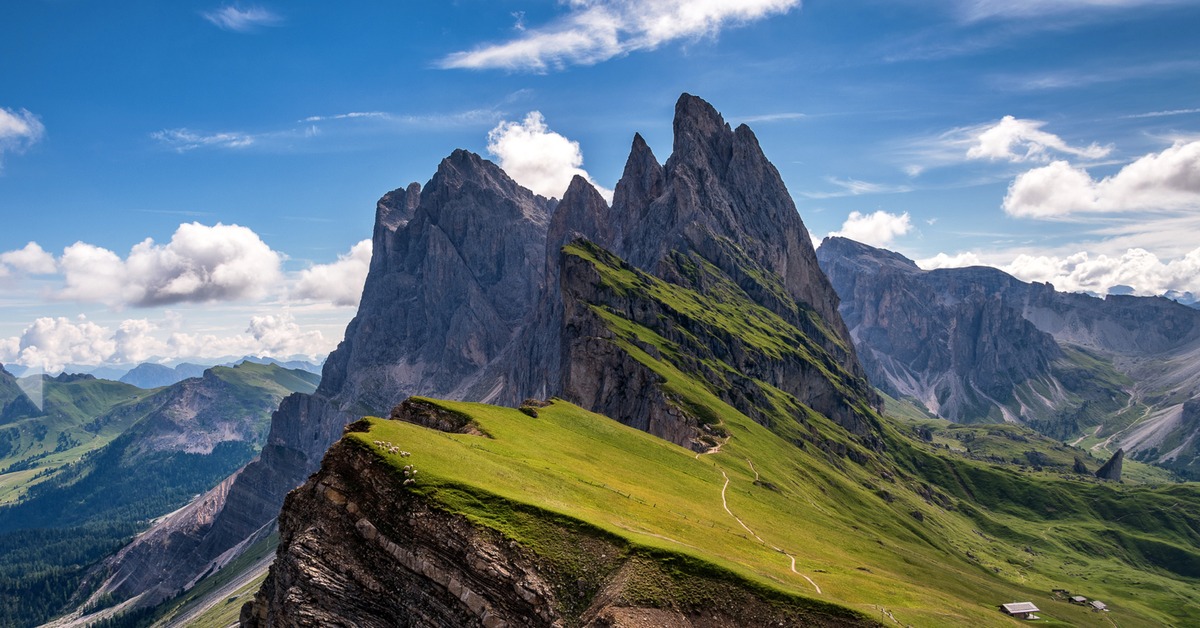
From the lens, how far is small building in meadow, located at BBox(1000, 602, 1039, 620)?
103m

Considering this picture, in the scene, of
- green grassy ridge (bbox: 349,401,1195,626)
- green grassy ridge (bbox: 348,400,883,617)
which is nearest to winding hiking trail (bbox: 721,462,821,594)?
green grassy ridge (bbox: 349,401,1195,626)

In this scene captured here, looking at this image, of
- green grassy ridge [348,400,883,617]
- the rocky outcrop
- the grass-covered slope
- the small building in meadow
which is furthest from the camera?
the small building in meadow

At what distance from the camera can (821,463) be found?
19512cm

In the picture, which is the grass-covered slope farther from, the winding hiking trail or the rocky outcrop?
the rocky outcrop

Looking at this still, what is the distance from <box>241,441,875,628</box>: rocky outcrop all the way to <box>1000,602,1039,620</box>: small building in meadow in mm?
75594

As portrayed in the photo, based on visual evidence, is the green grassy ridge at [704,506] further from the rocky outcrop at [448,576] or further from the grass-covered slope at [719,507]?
the rocky outcrop at [448,576]

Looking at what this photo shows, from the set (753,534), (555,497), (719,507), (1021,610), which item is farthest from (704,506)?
(1021,610)

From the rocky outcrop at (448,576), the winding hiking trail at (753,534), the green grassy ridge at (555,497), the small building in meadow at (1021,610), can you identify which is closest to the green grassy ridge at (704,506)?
the green grassy ridge at (555,497)

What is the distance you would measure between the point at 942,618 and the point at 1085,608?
11489 cm

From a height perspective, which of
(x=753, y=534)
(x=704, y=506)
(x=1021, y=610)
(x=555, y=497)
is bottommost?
(x=1021, y=610)

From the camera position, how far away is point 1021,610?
10375cm

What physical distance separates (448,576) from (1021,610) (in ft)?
331

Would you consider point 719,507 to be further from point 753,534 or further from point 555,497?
point 555,497

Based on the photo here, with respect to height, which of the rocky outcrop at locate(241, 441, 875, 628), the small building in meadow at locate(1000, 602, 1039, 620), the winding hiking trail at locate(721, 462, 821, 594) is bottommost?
the small building in meadow at locate(1000, 602, 1039, 620)
